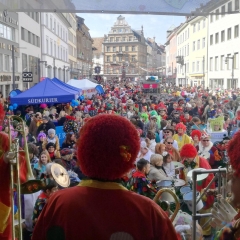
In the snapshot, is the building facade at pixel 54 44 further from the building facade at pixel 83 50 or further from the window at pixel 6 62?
the building facade at pixel 83 50

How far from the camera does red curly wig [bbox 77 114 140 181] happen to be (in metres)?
1.93

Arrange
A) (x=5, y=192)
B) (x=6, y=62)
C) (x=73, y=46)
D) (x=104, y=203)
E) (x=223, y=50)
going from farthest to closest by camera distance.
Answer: (x=73, y=46), (x=223, y=50), (x=6, y=62), (x=5, y=192), (x=104, y=203)

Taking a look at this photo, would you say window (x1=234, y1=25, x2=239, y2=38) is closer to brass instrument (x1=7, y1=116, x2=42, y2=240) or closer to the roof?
brass instrument (x1=7, y1=116, x2=42, y2=240)

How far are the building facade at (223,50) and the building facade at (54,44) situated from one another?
1557cm

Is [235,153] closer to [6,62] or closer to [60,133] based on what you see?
[60,133]

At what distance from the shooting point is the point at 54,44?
44500 millimetres

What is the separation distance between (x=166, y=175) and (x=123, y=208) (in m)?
3.99

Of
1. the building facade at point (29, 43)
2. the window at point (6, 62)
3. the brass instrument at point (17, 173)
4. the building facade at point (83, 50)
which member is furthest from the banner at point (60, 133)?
the building facade at point (83, 50)

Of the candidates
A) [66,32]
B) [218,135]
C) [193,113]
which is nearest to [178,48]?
[66,32]

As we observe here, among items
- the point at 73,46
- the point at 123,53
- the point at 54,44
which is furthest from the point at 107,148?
the point at 123,53

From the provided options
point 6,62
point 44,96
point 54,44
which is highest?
point 54,44

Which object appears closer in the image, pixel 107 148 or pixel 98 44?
pixel 107 148

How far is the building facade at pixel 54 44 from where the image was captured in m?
38.6

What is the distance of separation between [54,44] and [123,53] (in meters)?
55.5
